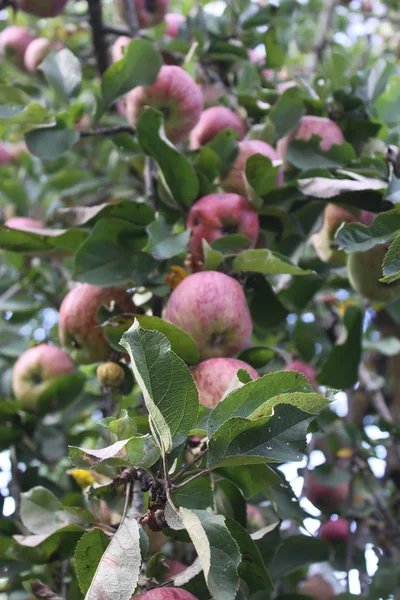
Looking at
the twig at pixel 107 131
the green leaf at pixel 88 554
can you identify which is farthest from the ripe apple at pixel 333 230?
the green leaf at pixel 88 554

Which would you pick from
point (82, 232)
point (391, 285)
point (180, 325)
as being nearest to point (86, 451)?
point (180, 325)

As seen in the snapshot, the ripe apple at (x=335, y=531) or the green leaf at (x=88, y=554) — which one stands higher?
the green leaf at (x=88, y=554)

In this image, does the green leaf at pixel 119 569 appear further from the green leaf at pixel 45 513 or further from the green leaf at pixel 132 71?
the green leaf at pixel 132 71

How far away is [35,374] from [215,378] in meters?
0.68

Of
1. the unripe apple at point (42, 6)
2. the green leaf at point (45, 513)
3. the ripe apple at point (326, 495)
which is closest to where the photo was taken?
the green leaf at point (45, 513)

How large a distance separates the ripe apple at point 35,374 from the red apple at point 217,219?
0.50 m

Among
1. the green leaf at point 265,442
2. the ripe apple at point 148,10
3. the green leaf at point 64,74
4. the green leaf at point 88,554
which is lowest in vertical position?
the green leaf at point 88,554

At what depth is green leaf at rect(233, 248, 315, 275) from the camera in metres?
0.99

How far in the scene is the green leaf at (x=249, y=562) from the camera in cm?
82

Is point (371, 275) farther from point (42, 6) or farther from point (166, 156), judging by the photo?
point (42, 6)

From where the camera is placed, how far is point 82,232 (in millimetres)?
1175

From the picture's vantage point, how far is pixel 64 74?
1351 millimetres

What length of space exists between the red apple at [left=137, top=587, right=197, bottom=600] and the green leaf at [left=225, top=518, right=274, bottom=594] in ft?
0.43

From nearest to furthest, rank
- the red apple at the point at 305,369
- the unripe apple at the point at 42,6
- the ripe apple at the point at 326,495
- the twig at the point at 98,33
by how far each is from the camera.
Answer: the red apple at the point at 305,369 → the twig at the point at 98,33 → the unripe apple at the point at 42,6 → the ripe apple at the point at 326,495
